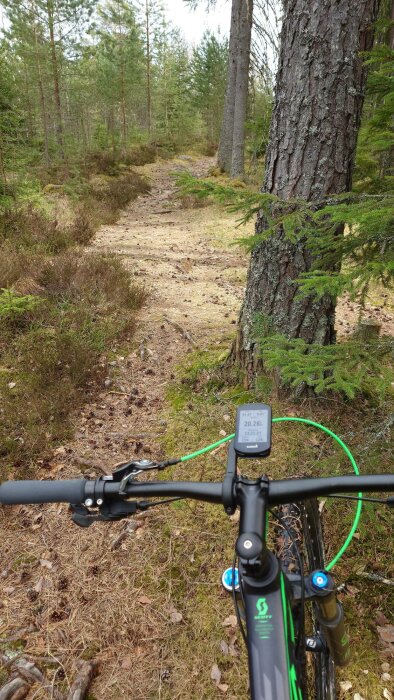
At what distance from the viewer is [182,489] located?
3.91ft

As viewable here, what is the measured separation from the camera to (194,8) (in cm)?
1153

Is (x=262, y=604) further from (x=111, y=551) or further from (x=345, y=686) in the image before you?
(x=111, y=551)

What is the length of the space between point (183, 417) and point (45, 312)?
3.02 metres

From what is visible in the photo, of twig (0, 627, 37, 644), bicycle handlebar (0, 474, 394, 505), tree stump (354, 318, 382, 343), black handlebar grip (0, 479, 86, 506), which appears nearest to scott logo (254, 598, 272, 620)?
bicycle handlebar (0, 474, 394, 505)

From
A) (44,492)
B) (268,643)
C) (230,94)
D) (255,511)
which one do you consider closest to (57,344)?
(44,492)

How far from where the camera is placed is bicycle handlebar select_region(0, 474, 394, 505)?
1.12 m

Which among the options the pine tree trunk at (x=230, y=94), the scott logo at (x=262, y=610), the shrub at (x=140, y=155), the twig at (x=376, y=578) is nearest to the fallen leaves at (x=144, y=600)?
the twig at (x=376, y=578)

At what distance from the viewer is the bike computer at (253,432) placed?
3.98ft

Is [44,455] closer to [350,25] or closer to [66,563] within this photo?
[66,563]

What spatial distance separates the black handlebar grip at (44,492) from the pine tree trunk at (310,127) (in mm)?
2381

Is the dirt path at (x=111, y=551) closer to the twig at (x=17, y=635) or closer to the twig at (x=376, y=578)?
the twig at (x=17, y=635)

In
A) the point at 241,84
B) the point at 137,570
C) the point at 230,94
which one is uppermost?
the point at 230,94

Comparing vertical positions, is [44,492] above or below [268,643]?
above

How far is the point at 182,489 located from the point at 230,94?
69.8 ft
